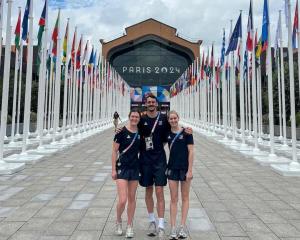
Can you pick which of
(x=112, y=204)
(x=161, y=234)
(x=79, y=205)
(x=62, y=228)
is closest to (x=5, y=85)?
(x=79, y=205)

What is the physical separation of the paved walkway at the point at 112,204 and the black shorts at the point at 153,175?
0.93 meters

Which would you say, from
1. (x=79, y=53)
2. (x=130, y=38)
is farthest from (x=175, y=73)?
(x=79, y=53)

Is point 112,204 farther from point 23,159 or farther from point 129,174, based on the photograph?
point 23,159

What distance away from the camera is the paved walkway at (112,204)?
5422mm

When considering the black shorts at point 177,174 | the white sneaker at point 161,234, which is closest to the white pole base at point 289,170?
the black shorts at point 177,174

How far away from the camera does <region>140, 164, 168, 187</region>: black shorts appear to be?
4.90 metres

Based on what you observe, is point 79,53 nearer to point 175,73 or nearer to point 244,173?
point 244,173

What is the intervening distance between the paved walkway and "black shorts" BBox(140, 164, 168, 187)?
93 centimetres

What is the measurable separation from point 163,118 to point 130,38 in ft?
237

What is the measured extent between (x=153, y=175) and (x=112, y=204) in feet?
8.57

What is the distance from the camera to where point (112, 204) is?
720 cm

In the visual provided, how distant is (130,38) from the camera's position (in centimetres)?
7456

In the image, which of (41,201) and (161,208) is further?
(41,201)

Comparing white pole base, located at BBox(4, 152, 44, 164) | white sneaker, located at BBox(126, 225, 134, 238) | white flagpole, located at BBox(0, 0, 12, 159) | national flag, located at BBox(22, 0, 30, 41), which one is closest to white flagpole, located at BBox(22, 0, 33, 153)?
national flag, located at BBox(22, 0, 30, 41)
